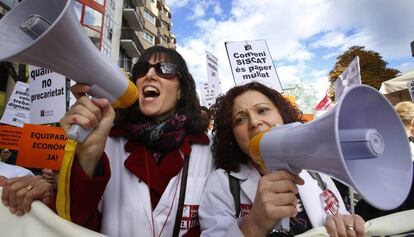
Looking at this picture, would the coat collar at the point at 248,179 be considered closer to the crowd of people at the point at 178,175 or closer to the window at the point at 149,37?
the crowd of people at the point at 178,175

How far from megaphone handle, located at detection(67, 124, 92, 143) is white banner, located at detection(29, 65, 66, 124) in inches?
91.1

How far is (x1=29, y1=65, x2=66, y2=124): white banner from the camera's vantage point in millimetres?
3125

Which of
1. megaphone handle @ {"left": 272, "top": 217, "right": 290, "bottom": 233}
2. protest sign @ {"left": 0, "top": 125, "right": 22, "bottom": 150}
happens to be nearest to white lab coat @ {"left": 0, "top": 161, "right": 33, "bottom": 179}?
megaphone handle @ {"left": 272, "top": 217, "right": 290, "bottom": 233}

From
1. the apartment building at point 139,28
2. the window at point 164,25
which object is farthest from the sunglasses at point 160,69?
the window at point 164,25

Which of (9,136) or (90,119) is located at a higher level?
(9,136)

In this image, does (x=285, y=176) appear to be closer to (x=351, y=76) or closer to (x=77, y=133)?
(x=77, y=133)

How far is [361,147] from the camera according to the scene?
0.71 metres

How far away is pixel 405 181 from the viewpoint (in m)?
0.74

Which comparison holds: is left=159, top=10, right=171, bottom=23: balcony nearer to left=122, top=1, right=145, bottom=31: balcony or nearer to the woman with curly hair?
left=122, top=1, right=145, bottom=31: balcony

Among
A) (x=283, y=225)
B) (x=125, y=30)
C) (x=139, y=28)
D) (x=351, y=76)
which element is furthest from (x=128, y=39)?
(x=283, y=225)

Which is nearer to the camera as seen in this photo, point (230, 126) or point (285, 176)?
point (285, 176)

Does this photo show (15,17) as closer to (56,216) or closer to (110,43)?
(56,216)

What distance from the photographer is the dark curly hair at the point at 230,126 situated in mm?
1595

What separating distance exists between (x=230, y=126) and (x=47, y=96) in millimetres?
2555
